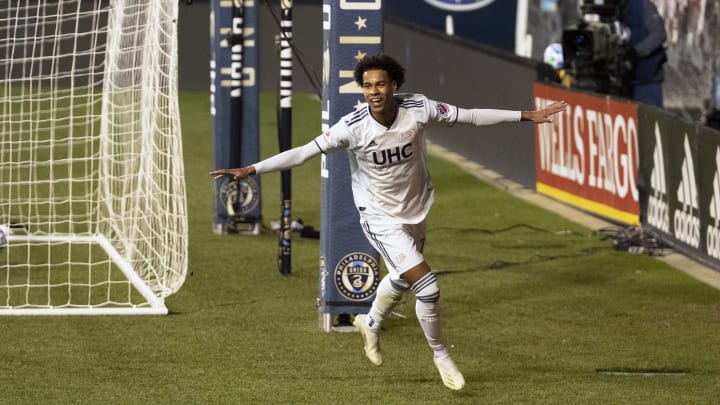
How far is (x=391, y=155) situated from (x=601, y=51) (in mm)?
7793

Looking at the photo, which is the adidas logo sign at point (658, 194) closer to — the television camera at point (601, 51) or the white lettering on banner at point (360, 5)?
the television camera at point (601, 51)

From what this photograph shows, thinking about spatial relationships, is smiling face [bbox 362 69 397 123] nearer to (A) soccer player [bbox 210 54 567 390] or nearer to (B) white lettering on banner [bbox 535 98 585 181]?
(A) soccer player [bbox 210 54 567 390]

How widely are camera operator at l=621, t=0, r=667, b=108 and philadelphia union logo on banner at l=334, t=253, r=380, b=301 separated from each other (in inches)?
261

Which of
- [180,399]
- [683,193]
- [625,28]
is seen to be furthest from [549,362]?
[625,28]

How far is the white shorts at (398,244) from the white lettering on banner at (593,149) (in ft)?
19.1

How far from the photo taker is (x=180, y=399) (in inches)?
316

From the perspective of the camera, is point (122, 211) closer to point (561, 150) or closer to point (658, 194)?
point (658, 194)

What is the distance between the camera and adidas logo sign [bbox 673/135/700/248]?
12.2m

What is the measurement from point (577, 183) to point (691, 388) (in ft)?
23.8

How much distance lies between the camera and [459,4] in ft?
89.0

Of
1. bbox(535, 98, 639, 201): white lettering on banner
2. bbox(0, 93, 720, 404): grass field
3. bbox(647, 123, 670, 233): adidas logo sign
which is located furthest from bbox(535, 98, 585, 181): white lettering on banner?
bbox(647, 123, 670, 233): adidas logo sign

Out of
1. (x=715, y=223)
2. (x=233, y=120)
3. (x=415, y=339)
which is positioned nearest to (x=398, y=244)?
(x=415, y=339)

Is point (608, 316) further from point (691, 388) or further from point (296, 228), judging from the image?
point (296, 228)

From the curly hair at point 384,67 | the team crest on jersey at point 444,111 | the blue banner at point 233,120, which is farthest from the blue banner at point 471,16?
the curly hair at point 384,67
